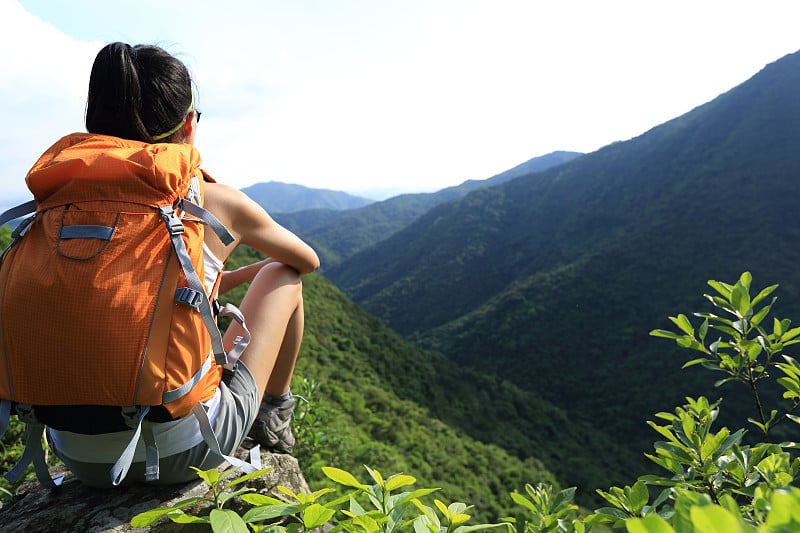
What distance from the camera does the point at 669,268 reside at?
45.7 meters

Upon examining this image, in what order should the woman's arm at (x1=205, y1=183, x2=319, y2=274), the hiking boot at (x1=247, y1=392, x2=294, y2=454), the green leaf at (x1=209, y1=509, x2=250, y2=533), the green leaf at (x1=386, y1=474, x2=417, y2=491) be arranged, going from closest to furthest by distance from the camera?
the green leaf at (x1=209, y1=509, x2=250, y2=533)
the green leaf at (x1=386, y1=474, x2=417, y2=491)
the woman's arm at (x1=205, y1=183, x2=319, y2=274)
the hiking boot at (x1=247, y1=392, x2=294, y2=454)

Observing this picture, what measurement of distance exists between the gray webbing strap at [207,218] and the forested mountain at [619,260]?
109 feet

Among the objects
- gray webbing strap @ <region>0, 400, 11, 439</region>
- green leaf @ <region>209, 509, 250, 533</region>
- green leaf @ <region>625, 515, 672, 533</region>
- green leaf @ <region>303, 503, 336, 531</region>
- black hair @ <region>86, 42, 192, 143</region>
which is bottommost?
green leaf @ <region>303, 503, 336, 531</region>

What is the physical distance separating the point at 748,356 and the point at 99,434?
1.89m

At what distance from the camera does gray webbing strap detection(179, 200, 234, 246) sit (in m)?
1.26

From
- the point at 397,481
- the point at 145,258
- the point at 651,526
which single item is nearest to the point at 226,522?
the point at 397,481

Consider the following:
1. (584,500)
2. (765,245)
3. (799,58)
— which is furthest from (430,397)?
(799,58)

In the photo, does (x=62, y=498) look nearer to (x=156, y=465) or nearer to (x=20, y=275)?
(x=156, y=465)

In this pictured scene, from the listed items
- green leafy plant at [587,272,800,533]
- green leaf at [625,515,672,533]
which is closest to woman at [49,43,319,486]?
green leafy plant at [587,272,800,533]

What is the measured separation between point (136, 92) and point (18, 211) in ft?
1.52

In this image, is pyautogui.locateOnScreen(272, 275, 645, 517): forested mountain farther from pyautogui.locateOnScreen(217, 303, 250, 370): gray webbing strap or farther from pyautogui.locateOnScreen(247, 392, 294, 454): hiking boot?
pyautogui.locateOnScreen(217, 303, 250, 370): gray webbing strap

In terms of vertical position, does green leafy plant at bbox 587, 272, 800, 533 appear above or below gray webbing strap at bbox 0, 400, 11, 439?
below

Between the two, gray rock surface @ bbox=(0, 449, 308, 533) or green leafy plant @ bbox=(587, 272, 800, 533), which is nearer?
green leafy plant @ bbox=(587, 272, 800, 533)

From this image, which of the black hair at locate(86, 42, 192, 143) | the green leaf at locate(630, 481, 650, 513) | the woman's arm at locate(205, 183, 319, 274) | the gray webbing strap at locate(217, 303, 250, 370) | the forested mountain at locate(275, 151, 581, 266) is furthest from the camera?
the forested mountain at locate(275, 151, 581, 266)
